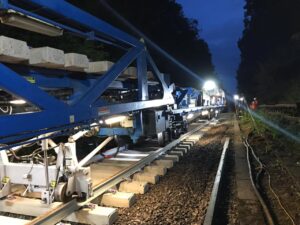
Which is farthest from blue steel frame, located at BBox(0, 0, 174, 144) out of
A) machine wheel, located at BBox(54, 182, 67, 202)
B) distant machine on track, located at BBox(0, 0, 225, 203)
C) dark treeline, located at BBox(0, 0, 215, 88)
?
dark treeline, located at BBox(0, 0, 215, 88)

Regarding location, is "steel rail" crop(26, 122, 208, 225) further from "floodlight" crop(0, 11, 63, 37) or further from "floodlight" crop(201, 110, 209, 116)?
"floodlight" crop(201, 110, 209, 116)

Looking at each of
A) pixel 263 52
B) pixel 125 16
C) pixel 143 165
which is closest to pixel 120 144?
pixel 143 165

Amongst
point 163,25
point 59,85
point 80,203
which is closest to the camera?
point 80,203

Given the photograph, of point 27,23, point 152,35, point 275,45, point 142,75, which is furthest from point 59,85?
point 275,45

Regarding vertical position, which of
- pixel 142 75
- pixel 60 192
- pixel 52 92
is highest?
pixel 142 75

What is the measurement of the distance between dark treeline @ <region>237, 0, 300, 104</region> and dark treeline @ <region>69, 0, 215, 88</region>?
1116 centimetres

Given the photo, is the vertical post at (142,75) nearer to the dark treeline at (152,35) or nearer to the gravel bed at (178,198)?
the gravel bed at (178,198)

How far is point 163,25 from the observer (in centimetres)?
3478

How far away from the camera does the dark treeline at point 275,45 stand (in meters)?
44.8

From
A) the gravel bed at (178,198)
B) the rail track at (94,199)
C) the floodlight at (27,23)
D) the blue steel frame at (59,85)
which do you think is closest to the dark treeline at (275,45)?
the gravel bed at (178,198)

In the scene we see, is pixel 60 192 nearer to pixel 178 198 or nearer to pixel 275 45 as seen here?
pixel 178 198

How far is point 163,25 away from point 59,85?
30873mm

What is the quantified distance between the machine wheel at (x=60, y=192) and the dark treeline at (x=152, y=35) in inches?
177

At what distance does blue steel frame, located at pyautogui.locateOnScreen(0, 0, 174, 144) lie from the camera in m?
3.31
